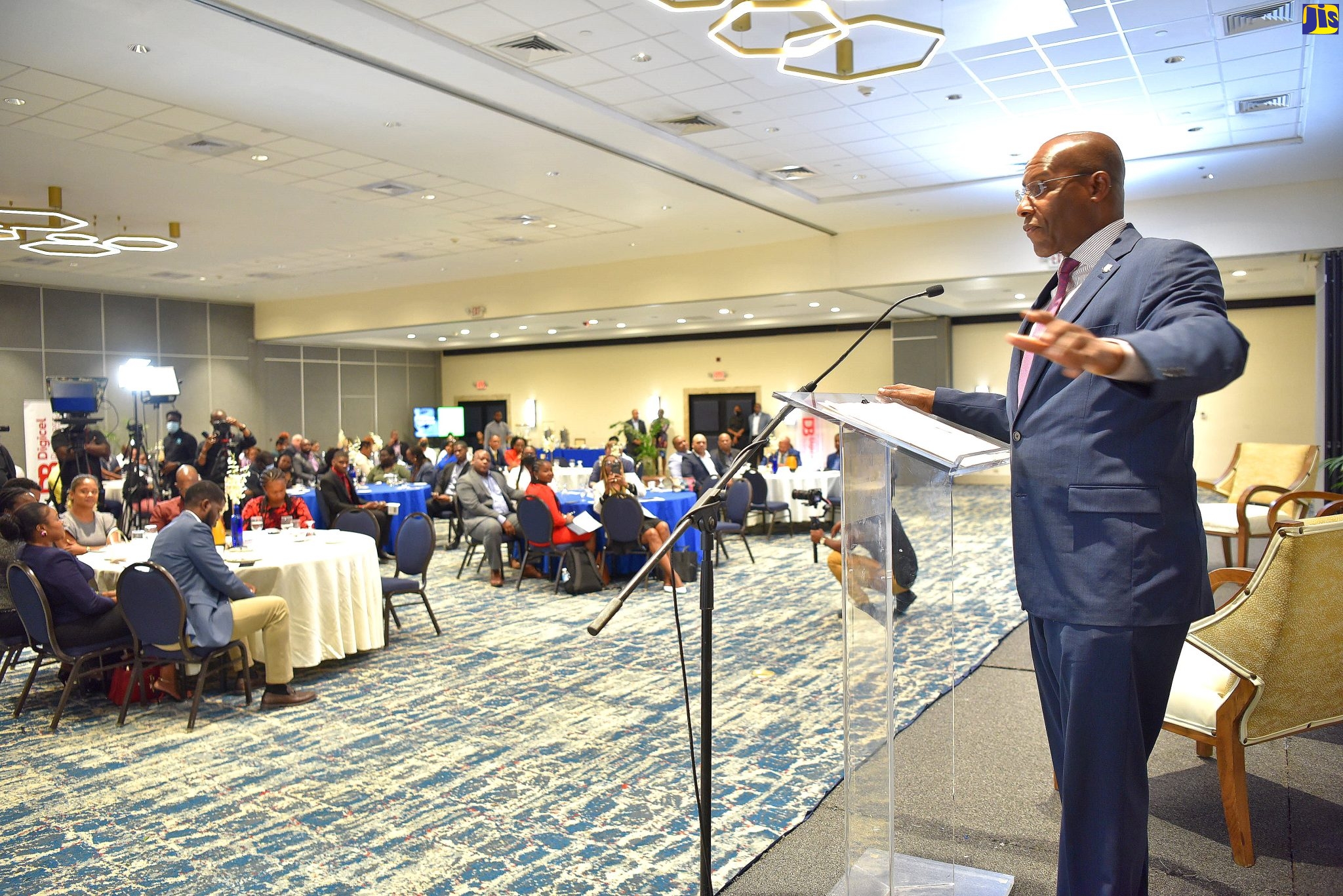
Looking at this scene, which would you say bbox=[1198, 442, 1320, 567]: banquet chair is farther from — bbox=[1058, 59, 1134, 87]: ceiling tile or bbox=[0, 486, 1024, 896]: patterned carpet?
bbox=[1058, 59, 1134, 87]: ceiling tile

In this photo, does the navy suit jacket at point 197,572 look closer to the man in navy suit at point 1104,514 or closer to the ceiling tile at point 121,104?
the ceiling tile at point 121,104

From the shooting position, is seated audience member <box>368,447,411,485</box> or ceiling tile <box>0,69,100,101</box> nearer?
ceiling tile <box>0,69,100,101</box>

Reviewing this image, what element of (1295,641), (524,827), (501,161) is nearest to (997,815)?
(1295,641)

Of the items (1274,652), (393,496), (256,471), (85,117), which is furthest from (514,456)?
(1274,652)

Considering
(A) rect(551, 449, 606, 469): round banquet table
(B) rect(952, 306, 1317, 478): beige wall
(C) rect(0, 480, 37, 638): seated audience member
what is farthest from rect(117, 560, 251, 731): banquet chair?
(B) rect(952, 306, 1317, 478): beige wall

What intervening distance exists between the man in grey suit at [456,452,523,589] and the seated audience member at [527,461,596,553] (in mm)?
456

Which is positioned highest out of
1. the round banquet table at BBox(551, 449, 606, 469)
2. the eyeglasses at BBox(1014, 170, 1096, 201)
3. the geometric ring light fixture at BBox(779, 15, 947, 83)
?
the geometric ring light fixture at BBox(779, 15, 947, 83)

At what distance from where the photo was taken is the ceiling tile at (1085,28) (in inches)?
236

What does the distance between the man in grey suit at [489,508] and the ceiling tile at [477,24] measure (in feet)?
14.3

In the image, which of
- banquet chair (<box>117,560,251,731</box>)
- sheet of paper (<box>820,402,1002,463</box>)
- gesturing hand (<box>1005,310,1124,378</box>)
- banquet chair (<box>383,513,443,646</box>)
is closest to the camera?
gesturing hand (<box>1005,310,1124,378</box>)

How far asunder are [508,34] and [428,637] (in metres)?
4.36

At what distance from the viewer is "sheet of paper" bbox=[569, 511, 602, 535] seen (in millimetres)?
8391

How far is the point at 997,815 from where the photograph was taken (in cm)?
353

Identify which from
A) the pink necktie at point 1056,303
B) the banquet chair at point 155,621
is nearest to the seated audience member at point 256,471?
the banquet chair at point 155,621
